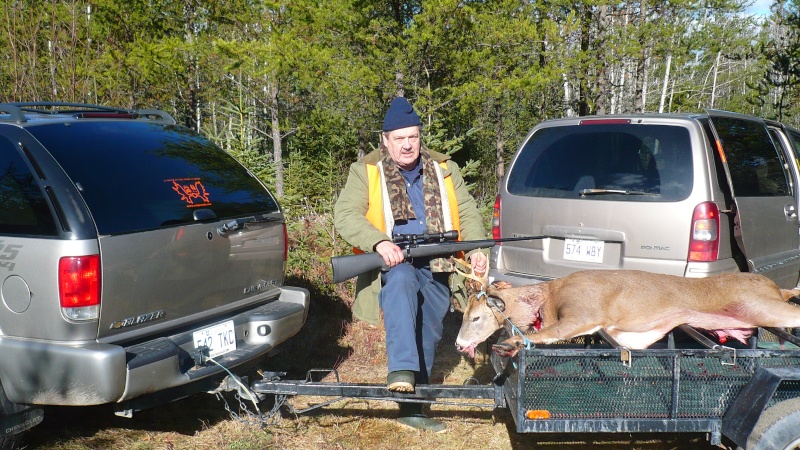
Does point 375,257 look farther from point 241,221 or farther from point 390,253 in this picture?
point 241,221

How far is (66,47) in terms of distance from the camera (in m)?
8.72

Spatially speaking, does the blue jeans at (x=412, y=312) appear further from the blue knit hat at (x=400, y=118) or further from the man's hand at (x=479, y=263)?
the blue knit hat at (x=400, y=118)

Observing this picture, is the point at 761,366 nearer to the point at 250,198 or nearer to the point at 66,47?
the point at 250,198

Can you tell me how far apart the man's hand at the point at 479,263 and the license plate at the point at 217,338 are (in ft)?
5.03

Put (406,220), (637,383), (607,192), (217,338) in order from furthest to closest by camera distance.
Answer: (607,192) → (406,220) → (217,338) → (637,383)

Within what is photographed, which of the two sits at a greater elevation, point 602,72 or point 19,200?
point 602,72

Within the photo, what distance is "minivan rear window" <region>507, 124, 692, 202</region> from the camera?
483 cm

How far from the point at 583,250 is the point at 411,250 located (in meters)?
1.77

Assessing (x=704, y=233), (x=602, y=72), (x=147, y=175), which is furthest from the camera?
(x=602, y=72)

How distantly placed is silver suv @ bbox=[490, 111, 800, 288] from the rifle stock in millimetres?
1264

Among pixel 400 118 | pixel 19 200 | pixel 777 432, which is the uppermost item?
pixel 400 118

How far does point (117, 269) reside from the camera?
10.8 ft

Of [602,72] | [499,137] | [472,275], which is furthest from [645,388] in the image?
[499,137]

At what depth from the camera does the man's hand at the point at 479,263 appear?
13.9 feet
